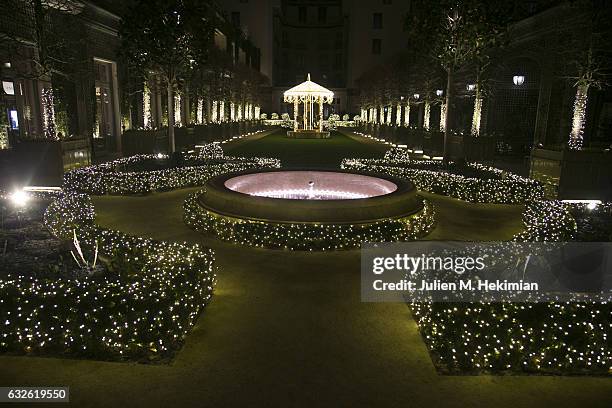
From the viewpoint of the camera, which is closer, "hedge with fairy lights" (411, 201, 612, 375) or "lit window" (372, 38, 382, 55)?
"hedge with fairy lights" (411, 201, 612, 375)

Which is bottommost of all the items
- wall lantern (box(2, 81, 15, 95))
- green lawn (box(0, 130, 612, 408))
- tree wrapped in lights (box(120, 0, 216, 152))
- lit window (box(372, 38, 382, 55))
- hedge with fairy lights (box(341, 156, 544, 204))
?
green lawn (box(0, 130, 612, 408))

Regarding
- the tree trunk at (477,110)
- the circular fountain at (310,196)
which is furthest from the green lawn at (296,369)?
the tree trunk at (477,110)

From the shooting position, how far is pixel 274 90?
70125mm

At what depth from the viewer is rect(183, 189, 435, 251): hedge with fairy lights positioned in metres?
8.23

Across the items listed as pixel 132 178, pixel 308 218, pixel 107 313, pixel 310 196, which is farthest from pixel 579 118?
pixel 107 313

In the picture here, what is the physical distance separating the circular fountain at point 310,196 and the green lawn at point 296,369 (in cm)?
239

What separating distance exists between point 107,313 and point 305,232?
4276 millimetres

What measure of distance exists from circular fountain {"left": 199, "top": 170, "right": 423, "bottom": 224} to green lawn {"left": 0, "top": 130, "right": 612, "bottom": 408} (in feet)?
7.85

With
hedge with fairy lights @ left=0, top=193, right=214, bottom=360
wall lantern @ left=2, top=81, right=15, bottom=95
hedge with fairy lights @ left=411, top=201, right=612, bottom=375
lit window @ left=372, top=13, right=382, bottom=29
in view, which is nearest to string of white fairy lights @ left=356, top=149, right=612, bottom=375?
hedge with fairy lights @ left=411, top=201, right=612, bottom=375

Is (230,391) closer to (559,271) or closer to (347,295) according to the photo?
(347,295)

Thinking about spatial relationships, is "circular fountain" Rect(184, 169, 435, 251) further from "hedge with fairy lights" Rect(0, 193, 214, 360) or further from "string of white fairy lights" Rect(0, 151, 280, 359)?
"hedge with fairy lights" Rect(0, 193, 214, 360)

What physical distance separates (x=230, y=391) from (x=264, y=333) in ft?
3.55

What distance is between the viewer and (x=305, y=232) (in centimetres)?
836

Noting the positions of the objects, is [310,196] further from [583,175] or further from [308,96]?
[308,96]
